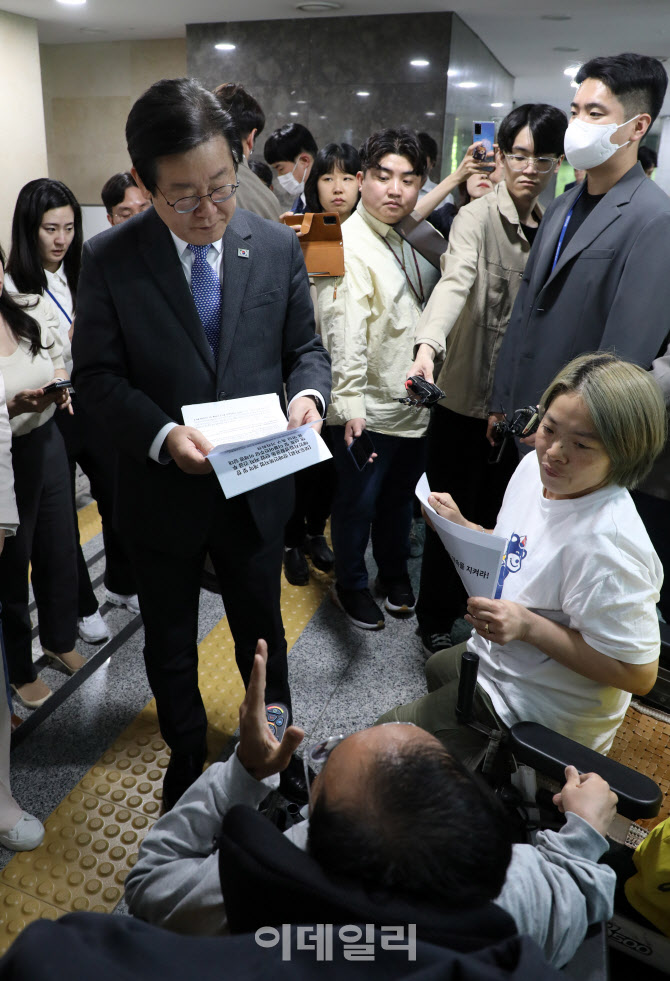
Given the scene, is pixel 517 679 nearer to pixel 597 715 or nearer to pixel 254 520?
pixel 597 715

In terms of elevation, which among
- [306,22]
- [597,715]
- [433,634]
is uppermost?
[306,22]

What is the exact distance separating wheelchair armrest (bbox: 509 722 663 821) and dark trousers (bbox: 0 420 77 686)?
5.83ft

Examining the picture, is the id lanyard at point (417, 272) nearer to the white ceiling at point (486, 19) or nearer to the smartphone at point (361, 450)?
the smartphone at point (361, 450)

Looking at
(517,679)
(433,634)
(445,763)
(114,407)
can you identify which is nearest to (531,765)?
(517,679)

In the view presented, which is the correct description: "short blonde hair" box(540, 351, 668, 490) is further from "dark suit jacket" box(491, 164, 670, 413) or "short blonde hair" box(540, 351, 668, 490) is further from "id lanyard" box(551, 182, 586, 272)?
"id lanyard" box(551, 182, 586, 272)

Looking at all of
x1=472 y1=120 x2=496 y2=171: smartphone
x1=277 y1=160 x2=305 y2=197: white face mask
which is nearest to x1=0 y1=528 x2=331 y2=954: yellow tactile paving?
x1=472 y1=120 x2=496 y2=171: smartphone

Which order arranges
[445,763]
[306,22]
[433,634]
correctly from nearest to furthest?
[445,763] → [433,634] → [306,22]

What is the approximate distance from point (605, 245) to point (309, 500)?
1.82m

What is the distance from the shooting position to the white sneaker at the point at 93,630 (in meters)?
2.89

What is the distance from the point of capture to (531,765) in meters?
1.30

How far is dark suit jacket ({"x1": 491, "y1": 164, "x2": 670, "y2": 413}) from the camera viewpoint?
2.01 m

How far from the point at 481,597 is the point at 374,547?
1.73 meters

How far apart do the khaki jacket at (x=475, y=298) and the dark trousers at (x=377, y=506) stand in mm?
363

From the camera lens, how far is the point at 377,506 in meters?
3.13
